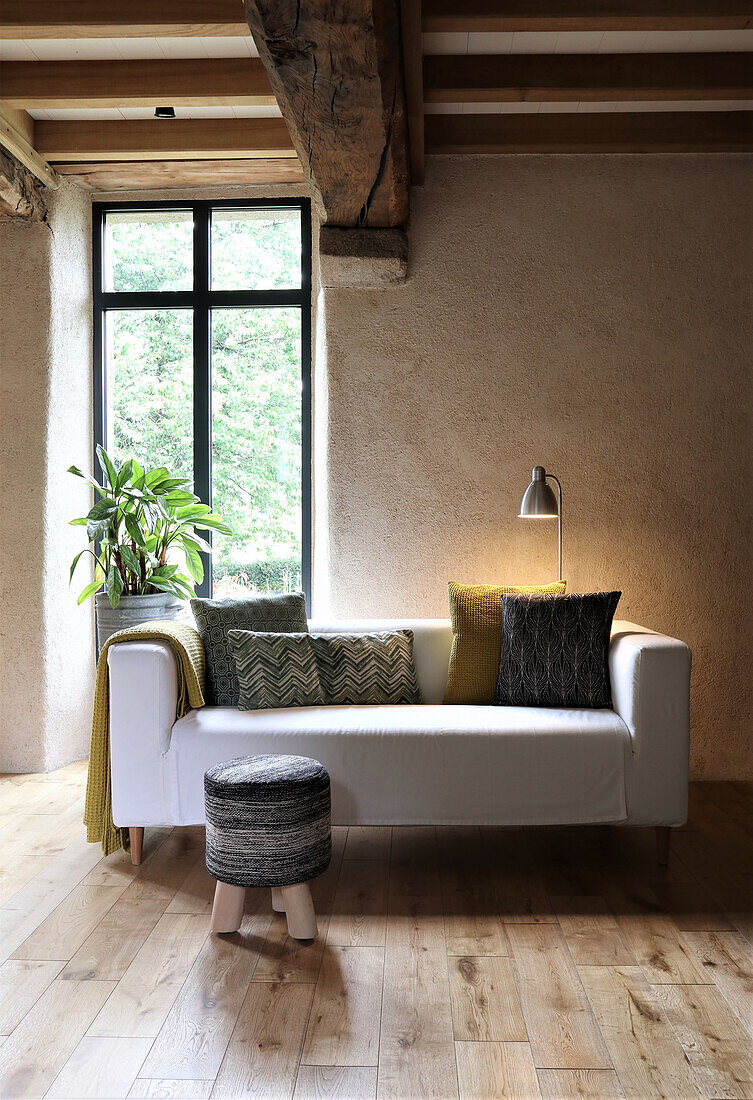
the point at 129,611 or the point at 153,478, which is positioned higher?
the point at 153,478

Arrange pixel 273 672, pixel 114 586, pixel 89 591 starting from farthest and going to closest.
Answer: pixel 89 591, pixel 114 586, pixel 273 672

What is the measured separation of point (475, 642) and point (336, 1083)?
6.15 feet

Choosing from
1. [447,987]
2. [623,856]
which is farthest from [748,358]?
[447,987]

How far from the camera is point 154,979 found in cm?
222

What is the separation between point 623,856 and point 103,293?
3.70m

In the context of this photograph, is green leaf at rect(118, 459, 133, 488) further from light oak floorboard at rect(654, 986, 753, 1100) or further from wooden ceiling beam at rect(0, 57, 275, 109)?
light oak floorboard at rect(654, 986, 753, 1100)

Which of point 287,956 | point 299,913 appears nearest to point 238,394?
point 299,913

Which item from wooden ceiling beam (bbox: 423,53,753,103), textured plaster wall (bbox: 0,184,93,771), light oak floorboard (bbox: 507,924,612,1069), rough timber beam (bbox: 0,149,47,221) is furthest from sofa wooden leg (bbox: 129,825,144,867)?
wooden ceiling beam (bbox: 423,53,753,103)

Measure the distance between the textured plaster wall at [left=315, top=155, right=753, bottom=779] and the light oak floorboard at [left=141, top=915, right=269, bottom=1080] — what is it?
1985mm

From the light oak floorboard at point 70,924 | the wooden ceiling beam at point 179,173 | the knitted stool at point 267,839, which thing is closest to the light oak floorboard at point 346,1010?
the knitted stool at point 267,839

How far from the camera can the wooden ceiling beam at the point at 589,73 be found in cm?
351

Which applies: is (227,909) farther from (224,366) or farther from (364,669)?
(224,366)

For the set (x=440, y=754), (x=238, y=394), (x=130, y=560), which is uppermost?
(x=238, y=394)

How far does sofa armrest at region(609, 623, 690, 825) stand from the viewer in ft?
9.61
